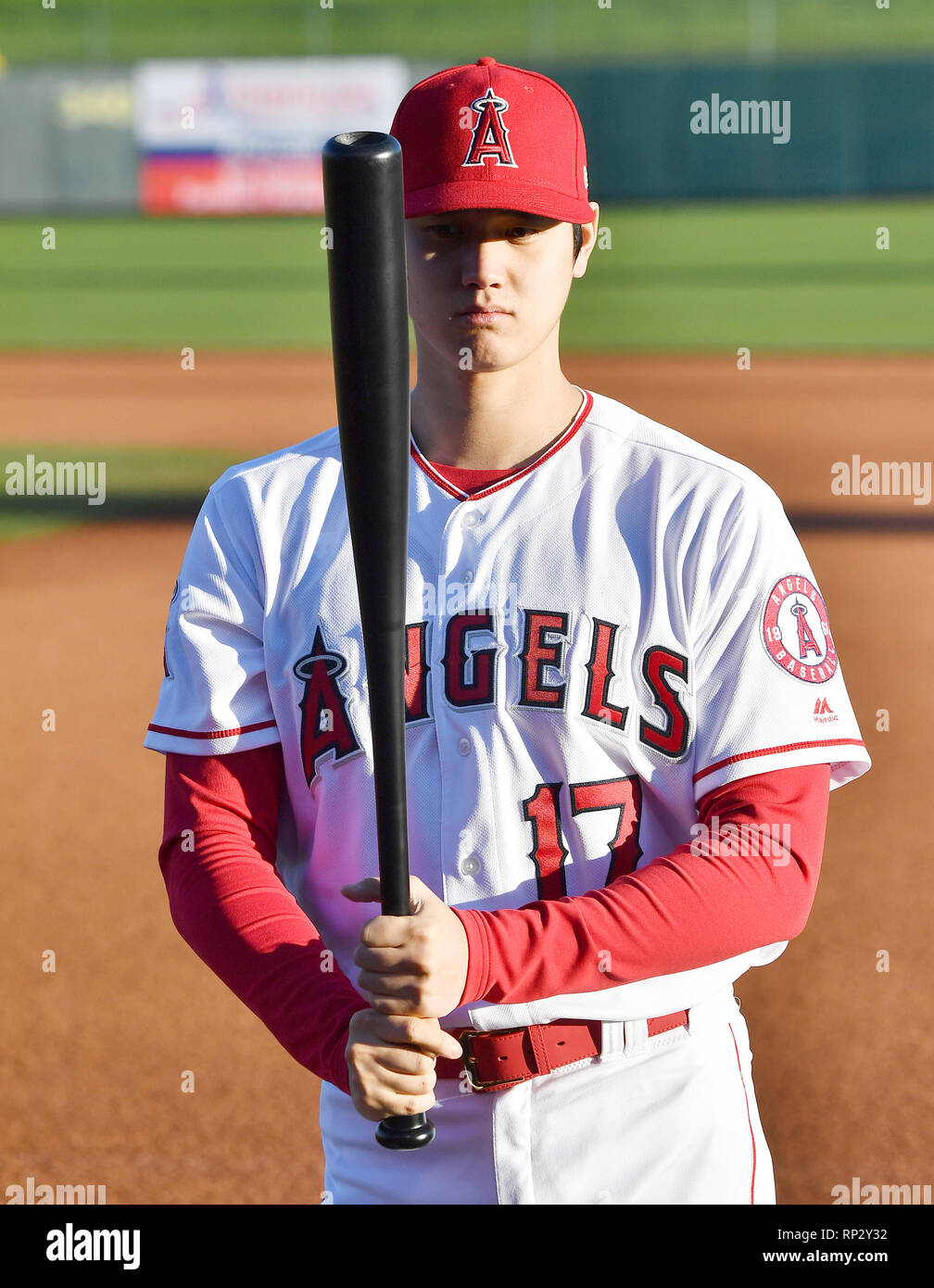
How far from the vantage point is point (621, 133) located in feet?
62.4

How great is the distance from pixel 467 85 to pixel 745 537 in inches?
23.9

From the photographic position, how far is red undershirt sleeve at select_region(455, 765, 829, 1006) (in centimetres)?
145

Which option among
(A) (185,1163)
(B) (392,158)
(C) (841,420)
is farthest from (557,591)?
(C) (841,420)

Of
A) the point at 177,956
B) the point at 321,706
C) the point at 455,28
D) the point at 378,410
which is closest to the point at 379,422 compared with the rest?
the point at 378,410

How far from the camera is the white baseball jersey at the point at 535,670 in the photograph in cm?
157

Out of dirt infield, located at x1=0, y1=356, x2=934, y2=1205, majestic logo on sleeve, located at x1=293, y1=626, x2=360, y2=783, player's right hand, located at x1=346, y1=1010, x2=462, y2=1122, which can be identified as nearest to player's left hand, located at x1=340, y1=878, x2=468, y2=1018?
player's right hand, located at x1=346, y1=1010, x2=462, y2=1122

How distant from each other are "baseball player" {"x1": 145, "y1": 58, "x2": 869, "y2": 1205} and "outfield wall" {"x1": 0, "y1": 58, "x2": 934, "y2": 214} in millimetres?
17736

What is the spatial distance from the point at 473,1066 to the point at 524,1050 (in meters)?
0.06

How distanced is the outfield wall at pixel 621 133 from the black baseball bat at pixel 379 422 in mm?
18099

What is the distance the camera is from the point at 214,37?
68.4ft

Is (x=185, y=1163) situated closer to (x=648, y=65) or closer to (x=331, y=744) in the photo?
(x=331, y=744)

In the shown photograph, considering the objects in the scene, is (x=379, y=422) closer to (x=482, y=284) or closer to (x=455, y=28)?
(x=482, y=284)

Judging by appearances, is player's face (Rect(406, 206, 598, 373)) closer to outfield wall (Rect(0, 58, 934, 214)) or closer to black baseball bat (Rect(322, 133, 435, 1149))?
black baseball bat (Rect(322, 133, 435, 1149))

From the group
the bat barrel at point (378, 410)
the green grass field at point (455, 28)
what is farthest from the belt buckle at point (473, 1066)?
the green grass field at point (455, 28)
